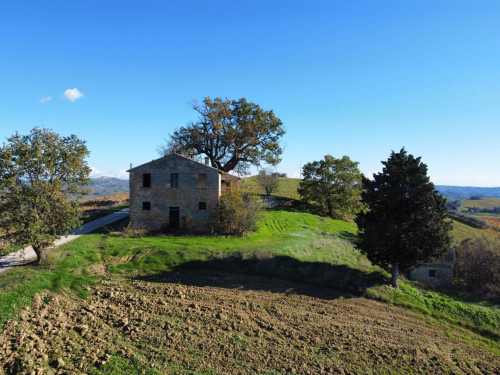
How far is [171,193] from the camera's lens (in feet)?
89.7

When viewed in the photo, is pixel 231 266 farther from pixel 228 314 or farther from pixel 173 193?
pixel 173 193

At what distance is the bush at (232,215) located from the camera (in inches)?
1039

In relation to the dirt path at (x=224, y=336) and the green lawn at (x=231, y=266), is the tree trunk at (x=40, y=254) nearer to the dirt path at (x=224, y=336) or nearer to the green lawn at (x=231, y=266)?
the green lawn at (x=231, y=266)

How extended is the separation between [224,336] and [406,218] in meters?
13.2

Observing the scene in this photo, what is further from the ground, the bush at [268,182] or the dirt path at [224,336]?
the bush at [268,182]

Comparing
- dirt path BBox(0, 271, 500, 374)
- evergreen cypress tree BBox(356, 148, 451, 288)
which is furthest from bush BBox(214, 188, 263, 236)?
evergreen cypress tree BBox(356, 148, 451, 288)

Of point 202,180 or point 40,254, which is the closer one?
point 40,254

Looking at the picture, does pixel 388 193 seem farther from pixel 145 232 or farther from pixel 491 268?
pixel 145 232

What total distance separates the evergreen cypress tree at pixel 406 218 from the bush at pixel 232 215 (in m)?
10.8

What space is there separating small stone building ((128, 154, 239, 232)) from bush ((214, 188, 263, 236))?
937 millimetres

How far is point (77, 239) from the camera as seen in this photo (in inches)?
904

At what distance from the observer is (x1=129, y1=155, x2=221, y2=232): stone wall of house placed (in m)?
27.3

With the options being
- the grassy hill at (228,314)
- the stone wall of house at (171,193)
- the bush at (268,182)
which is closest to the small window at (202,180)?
the stone wall of house at (171,193)

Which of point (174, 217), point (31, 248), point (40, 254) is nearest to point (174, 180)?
point (174, 217)
